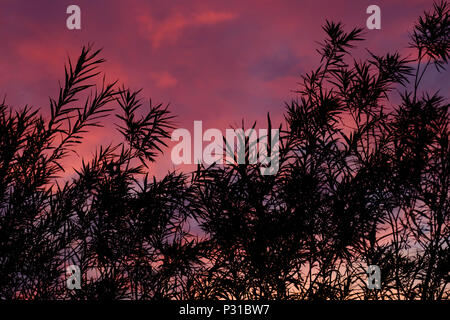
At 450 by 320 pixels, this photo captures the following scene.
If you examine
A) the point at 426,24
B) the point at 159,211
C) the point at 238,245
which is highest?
the point at 426,24

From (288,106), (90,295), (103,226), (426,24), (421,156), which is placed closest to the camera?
(90,295)

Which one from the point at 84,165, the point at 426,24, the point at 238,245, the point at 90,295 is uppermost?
the point at 426,24

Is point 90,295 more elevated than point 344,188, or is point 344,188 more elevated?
point 344,188

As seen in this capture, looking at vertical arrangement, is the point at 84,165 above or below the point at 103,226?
above

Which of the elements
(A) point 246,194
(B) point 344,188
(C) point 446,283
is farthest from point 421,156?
(A) point 246,194

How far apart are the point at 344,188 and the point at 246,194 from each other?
899 mm

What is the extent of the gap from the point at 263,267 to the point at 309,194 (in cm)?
77

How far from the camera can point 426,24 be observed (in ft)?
16.1
